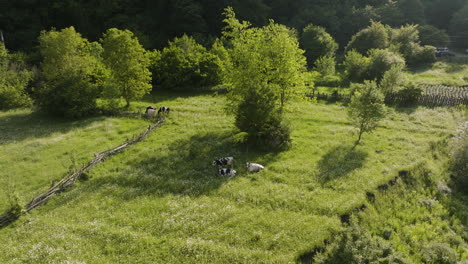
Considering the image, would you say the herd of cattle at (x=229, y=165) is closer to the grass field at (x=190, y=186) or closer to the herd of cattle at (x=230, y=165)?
the herd of cattle at (x=230, y=165)

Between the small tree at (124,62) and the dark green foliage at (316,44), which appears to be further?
the dark green foliage at (316,44)

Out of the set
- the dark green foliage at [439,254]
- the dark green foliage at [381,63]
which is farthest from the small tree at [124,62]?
the dark green foliage at [381,63]

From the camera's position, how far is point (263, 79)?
37.8m

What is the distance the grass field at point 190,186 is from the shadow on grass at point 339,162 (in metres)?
0.12

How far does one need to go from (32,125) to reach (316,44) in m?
67.4

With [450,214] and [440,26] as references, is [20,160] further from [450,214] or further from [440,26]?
[440,26]

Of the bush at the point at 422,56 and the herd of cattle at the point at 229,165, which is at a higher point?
the bush at the point at 422,56

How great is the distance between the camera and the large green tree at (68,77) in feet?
139

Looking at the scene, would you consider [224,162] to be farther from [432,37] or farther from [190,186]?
[432,37]

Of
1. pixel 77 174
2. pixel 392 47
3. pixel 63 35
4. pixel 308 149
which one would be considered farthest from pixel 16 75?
pixel 392 47

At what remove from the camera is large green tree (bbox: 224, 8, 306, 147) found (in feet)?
110

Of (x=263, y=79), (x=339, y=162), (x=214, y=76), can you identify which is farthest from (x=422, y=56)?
(x=339, y=162)

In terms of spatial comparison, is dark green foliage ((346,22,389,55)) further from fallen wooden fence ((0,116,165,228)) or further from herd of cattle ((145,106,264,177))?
fallen wooden fence ((0,116,165,228))

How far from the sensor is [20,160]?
30.8 metres
